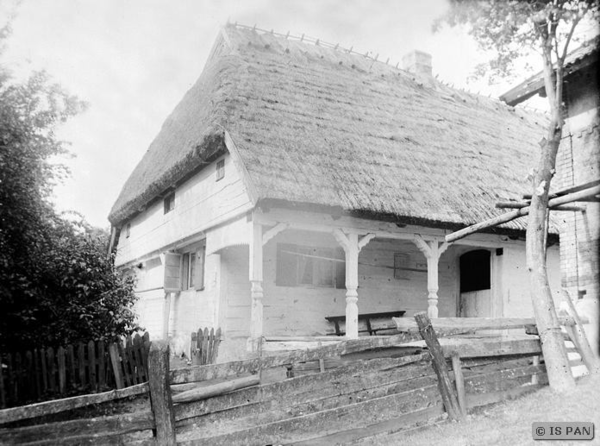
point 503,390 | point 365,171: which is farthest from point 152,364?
point 365,171

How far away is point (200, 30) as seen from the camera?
7254 mm

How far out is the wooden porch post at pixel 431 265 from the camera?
37.3 ft

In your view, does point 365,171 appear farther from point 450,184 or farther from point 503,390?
point 503,390

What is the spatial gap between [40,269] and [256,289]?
12.5 ft

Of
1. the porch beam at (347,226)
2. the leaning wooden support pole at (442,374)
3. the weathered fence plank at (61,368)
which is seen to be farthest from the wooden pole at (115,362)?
the leaning wooden support pole at (442,374)

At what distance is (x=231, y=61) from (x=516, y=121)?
407 inches

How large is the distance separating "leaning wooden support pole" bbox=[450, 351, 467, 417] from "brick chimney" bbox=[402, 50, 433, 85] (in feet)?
49.1

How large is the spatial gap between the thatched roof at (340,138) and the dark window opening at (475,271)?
74.1 inches

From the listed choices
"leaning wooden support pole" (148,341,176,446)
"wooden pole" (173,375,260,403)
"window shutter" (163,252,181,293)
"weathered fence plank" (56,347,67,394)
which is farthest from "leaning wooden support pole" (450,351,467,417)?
"window shutter" (163,252,181,293)

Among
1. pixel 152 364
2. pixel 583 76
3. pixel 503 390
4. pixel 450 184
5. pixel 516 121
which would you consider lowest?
pixel 503 390

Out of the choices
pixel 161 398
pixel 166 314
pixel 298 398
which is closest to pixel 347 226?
pixel 298 398

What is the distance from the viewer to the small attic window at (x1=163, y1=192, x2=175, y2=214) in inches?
576

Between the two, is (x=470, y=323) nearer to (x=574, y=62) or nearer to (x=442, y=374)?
(x=442, y=374)

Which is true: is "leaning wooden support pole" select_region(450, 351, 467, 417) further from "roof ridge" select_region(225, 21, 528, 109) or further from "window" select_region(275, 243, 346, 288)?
"roof ridge" select_region(225, 21, 528, 109)
